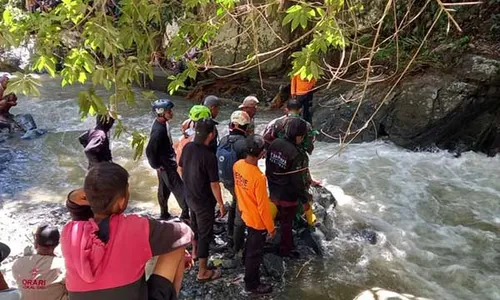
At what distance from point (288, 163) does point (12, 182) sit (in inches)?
196

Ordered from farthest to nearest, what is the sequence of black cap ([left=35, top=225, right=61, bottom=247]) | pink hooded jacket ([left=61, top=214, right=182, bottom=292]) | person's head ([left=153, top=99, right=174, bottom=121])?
person's head ([left=153, top=99, right=174, bottom=121])
black cap ([left=35, top=225, right=61, bottom=247])
pink hooded jacket ([left=61, top=214, right=182, bottom=292])

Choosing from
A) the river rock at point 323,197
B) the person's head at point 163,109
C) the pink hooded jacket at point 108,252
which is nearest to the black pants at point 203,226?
the person's head at point 163,109

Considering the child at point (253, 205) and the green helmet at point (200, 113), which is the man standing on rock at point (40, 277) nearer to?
the child at point (253, 205)

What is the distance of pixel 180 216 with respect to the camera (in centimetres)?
610

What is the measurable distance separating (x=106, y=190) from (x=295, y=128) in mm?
2829

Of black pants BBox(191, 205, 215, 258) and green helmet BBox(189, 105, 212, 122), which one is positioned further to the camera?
green helmet BBox(189, 105, 212, 122)

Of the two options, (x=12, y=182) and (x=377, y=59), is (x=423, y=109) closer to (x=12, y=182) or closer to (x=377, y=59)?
(x=377, y=59)

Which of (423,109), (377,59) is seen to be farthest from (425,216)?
(377,59)

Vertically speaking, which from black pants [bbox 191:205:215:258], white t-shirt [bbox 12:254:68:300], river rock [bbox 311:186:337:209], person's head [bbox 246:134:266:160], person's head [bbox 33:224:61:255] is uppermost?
person's head [bbox 246:134:266:160]

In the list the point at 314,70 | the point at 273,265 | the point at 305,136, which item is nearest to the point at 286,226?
the point at 273,265

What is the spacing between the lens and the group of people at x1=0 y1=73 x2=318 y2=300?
225cm

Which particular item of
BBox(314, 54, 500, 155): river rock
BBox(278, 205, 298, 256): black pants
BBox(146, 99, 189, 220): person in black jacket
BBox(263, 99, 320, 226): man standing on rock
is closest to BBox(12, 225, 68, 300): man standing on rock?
BBox(146, 99, 189, 220): person in black jacket

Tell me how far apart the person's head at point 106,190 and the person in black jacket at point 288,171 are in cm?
270

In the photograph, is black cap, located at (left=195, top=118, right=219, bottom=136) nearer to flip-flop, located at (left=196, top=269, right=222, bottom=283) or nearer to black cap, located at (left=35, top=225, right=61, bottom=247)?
flip-flop, located at (left=196, top=269, right=222, bottom=283)
